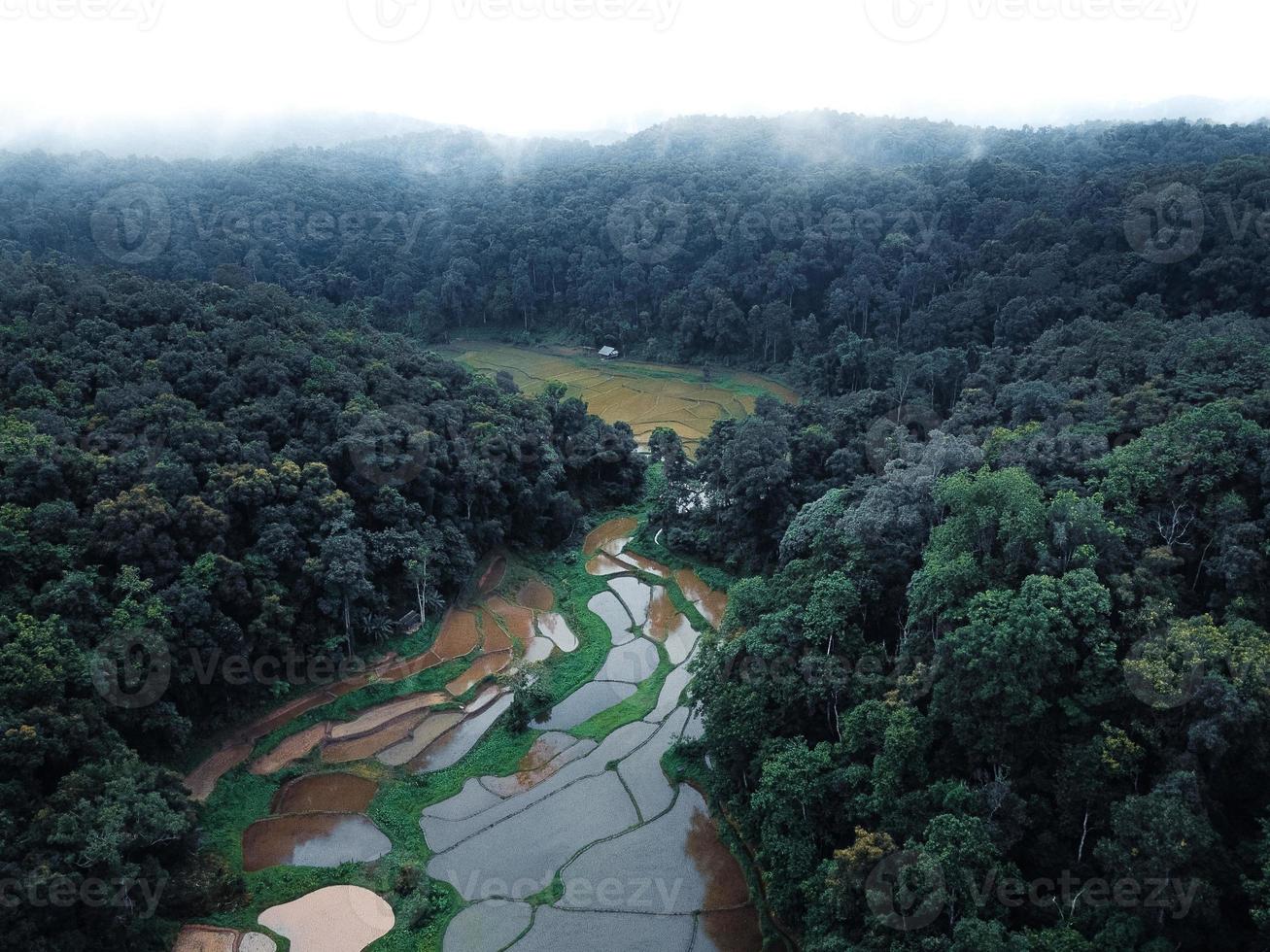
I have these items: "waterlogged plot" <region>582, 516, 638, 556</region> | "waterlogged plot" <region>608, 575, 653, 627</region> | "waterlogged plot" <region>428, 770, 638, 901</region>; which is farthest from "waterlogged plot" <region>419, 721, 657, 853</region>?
"waterlogged plot" <region>582, 516, 638, 556</region>

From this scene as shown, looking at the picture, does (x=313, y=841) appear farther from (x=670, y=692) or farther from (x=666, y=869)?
(x=670, y=692)

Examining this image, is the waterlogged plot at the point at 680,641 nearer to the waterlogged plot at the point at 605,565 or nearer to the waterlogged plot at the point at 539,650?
the waterlogged plot at the point at 539,650

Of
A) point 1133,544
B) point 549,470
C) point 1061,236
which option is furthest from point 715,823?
point 1061,236

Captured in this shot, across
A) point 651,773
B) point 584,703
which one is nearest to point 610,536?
point 584,703

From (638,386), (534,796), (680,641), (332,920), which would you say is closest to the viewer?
(332,920)

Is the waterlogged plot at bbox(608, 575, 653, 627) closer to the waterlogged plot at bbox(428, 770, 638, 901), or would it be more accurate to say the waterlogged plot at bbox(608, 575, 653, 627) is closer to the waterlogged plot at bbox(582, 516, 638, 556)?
the waterlogged plot at bbox(582, 516, 638, 556)

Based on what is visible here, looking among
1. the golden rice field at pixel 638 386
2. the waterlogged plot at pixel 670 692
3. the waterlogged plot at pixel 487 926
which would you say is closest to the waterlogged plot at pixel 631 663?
the waterlogged plot at pixel 670 692
